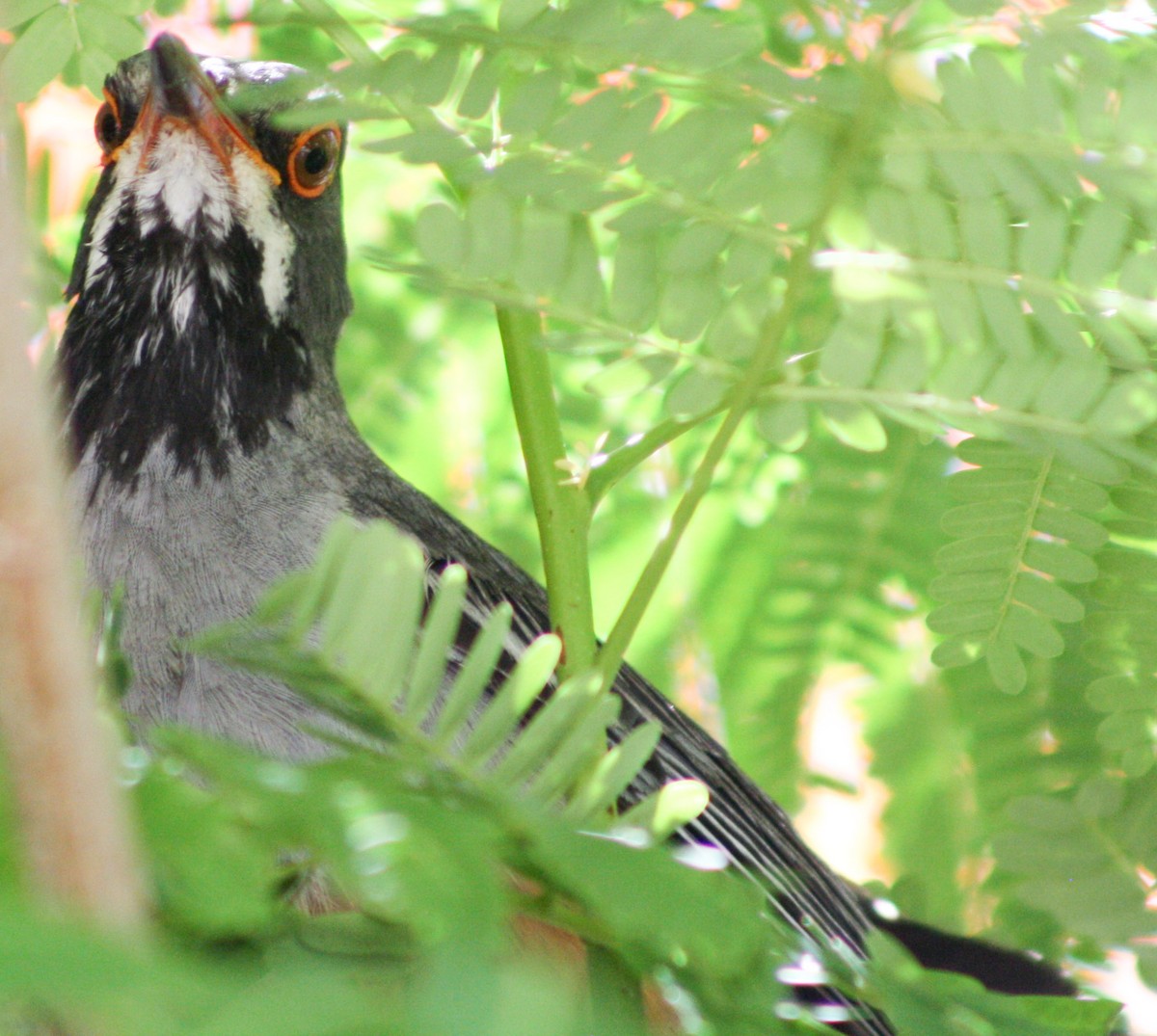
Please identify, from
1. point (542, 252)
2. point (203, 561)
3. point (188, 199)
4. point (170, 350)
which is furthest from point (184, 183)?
point (542, 252)

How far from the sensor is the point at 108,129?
8.11ft

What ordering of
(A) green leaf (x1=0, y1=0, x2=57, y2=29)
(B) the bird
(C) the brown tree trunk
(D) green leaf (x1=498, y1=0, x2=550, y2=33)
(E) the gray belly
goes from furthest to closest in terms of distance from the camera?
(B) the bird
(E) the gray belly
(A) green leaf (x1=0, y1=0, x2=57, y2=29)
(D) green leaf (x1=498, y1=0, x2=550, y2=33)
(C) the brown tree trunk

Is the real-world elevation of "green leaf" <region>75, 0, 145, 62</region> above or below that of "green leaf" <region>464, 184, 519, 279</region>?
above

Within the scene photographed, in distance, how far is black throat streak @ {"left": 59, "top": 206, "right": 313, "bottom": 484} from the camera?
2.44 m

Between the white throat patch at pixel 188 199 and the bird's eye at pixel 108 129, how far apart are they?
0.04 metres

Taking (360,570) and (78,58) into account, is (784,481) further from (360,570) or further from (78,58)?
(360,570)

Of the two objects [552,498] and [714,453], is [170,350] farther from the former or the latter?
[714,453]

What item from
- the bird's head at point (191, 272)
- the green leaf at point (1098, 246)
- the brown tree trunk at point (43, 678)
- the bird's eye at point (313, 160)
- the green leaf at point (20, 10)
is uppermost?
the bird's eye at point (313, 160)

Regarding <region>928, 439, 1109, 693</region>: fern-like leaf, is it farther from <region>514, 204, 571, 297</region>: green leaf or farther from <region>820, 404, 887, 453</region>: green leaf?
<region>514, 204, 571, 297</region>: green leaf

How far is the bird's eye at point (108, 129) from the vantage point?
242cm

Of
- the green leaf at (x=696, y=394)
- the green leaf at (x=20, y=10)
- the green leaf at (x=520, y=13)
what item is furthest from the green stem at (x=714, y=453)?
the green leaf at (x=20, y=10)

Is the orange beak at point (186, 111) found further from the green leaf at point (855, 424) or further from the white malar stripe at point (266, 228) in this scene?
the green leaf at point (855, 424)

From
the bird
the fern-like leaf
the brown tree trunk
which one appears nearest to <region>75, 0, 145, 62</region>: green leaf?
the bird

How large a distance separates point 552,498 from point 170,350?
1.20m
